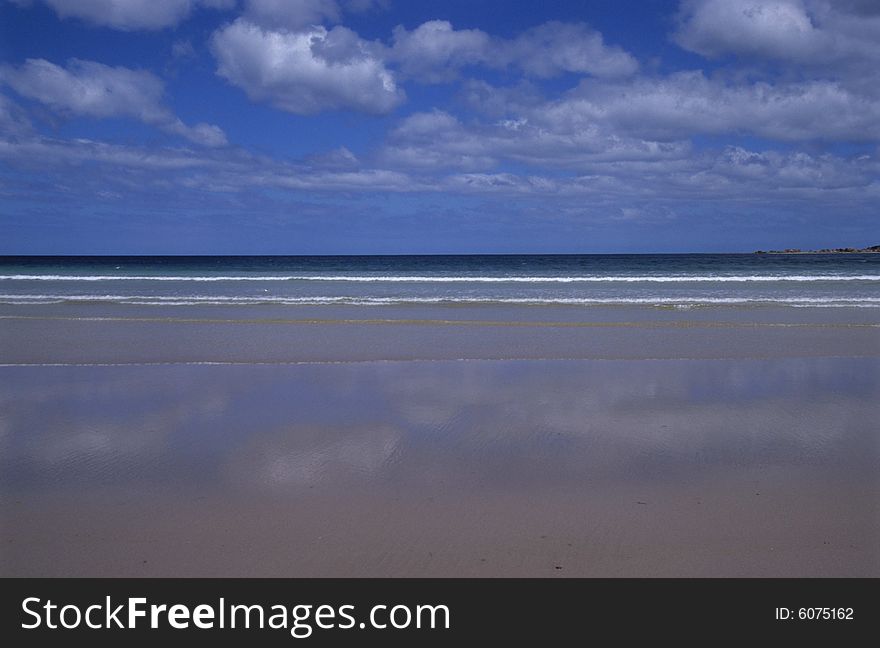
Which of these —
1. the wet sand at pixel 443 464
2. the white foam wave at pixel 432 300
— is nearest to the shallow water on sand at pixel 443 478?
the wet sand at pixel 443 464

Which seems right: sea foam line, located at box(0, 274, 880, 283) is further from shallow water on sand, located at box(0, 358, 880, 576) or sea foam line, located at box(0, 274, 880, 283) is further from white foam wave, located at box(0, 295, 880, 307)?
shallow water on sand, located at box(0, 358, 880, 576)

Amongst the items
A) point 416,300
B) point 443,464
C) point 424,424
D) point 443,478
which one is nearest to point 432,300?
point 416,300

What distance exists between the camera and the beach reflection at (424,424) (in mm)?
4754

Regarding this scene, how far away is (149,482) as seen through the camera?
4535mm

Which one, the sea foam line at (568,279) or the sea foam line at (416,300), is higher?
the sea foam line at (568,279)

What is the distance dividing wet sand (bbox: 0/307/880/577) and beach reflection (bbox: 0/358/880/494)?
1.2 inches

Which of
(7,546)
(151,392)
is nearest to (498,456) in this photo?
(7,546)

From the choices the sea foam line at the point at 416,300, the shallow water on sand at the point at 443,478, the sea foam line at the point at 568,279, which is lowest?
the shallow water on sand at the point at 443,478

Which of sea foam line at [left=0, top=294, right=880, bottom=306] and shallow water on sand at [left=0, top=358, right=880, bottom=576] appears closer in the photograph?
shallow water on sand at [left=0, top=358, right=880, bottom=576]

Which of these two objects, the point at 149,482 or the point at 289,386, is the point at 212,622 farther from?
the point at 289,386

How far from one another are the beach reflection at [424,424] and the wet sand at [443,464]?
0.03 meters

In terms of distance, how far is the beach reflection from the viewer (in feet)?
15.6


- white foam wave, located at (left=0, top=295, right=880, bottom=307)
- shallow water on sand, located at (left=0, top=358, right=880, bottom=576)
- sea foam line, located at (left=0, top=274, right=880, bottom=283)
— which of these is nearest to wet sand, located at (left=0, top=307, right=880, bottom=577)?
shallow water on sand, located at (left=0, top=358, right=880, bottom=576)

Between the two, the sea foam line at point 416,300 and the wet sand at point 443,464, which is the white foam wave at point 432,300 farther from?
the wet sand at point 443,464
